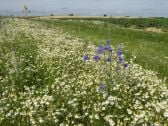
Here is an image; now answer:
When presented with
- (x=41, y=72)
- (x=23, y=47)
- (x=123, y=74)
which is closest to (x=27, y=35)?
(x=23, y=47)

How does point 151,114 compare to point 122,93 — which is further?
point 122,93

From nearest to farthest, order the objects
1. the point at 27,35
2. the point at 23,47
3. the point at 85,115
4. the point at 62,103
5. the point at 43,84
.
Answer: the point at 85,115 < the point at 62,103 < the point at 43,84 < the point at 23,47 < the point at 27,35

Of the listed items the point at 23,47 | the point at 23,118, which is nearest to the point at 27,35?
the point at 23,47

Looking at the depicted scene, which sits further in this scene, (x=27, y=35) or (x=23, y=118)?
(x=27, y=35)

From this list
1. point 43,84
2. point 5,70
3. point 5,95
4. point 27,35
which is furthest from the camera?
point 27,35

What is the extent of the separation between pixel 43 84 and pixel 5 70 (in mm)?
1632

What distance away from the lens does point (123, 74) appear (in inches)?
391

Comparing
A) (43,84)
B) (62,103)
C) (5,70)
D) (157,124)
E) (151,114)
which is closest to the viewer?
(157,124)

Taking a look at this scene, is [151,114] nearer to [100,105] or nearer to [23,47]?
[100,105]

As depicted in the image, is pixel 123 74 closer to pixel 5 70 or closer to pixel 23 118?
pixel 23 118

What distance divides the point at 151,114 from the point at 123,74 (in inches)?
136

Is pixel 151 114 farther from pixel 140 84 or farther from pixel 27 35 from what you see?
pixel 27 35

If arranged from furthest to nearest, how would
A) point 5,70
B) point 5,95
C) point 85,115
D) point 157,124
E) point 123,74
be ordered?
point 5,70
point 123,74
point 5,95
point 85,115
point 157,124

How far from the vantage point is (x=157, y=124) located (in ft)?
19.6
